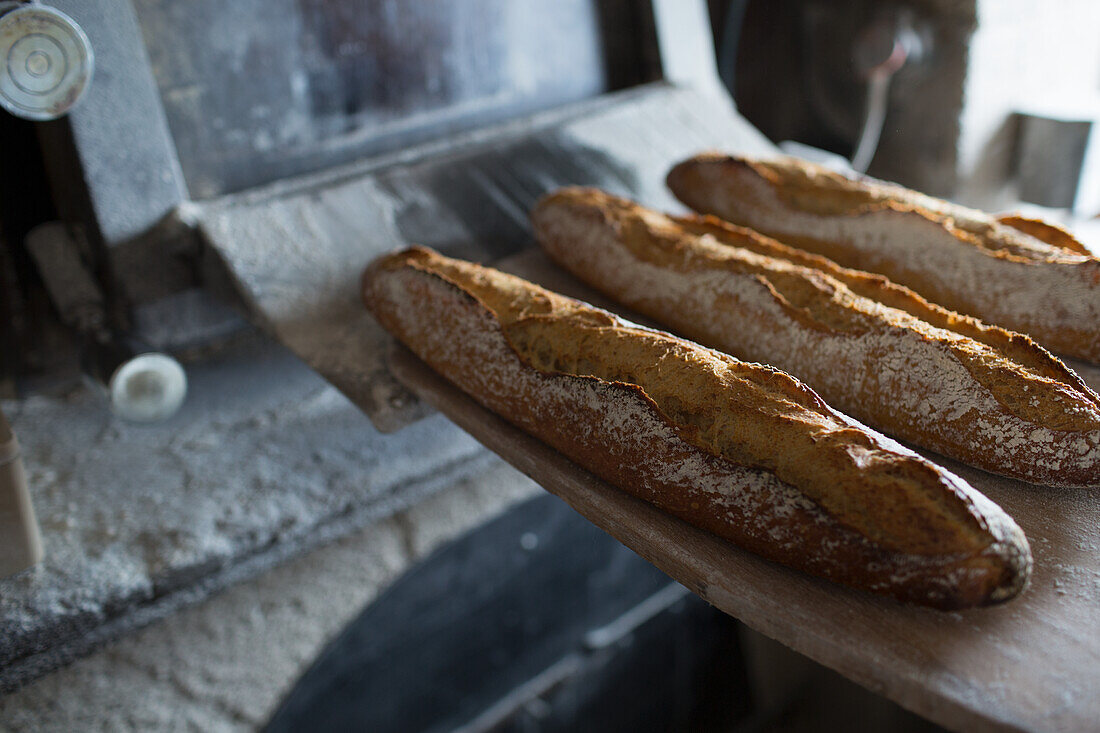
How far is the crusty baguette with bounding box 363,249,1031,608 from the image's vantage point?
0.67 meters

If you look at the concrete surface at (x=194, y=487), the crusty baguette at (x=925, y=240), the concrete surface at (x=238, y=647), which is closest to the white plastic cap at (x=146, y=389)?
the concrete surface at (x=194, y=487)

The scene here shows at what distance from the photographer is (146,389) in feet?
3.68

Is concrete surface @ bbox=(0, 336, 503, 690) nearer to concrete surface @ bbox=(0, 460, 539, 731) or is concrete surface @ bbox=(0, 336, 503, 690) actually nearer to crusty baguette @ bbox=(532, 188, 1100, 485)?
concrete surface @ bbox=(0, 460, 539, 731)

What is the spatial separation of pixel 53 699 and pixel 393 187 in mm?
965

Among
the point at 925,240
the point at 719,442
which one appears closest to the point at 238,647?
the point at 719,442

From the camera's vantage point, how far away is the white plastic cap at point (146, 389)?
43.9 inches

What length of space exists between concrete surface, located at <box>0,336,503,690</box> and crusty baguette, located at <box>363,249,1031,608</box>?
334 mm

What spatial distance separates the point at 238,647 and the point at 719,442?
3.20 ft

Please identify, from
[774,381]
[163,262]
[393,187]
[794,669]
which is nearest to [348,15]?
[393,187]

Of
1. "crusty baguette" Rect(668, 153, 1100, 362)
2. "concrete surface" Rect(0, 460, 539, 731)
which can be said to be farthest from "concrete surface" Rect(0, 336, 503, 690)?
"crusty baguette" Rect(668, 153, 1100, 362)

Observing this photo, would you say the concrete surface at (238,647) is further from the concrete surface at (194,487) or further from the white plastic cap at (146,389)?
the white plastic cap at (146,389)

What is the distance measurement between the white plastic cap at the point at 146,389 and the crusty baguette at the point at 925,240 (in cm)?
92

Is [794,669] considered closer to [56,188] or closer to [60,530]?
[60,530]

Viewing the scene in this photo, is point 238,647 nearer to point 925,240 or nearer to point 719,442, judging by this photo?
point 719,442
